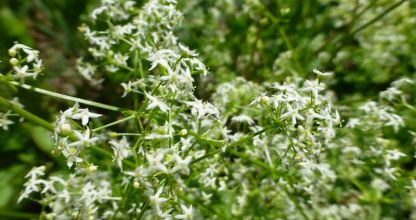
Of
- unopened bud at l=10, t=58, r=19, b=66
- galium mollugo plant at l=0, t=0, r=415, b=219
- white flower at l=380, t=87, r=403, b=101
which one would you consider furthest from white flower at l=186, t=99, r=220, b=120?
white flower at l=380, t=87, r=403, b=101

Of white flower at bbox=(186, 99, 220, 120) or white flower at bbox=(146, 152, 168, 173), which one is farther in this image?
white flower at bbox=(186, 99, 220, 120)

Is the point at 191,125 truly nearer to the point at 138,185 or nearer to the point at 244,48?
the point at 138,185

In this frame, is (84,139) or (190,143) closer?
(84,139)

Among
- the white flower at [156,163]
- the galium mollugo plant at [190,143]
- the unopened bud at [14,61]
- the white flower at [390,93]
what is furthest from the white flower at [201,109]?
the white flower at [390,93]

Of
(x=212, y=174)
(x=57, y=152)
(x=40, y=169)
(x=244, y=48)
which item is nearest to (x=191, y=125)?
(x=212, y=174)

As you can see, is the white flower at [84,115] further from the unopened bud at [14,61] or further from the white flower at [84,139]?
the unopened bud at [14,61]

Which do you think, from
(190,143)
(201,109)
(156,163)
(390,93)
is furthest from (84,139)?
(390,93)

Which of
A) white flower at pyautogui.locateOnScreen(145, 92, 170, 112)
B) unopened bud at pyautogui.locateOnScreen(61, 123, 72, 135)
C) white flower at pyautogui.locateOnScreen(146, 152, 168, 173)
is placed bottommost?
white flower at pyautogui.locateOnScreen(146, 152, 168, 173)

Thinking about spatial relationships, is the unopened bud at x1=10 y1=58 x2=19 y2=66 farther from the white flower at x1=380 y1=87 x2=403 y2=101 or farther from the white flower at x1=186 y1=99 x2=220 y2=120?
the white flower at x1=380 y1=87 x2=403 y2=101

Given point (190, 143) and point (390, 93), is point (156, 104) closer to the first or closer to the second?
point (190, 143)
